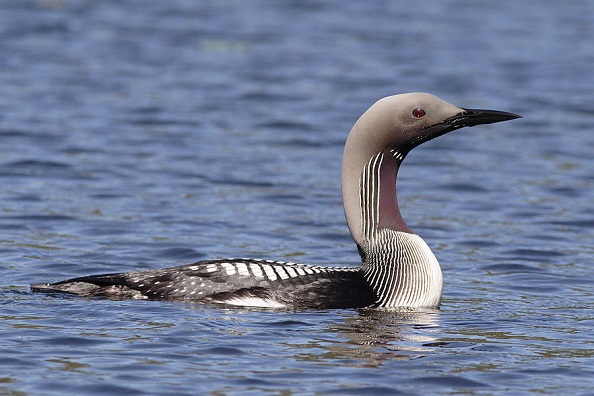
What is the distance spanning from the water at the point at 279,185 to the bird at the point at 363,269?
0.12 m

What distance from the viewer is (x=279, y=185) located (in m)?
10.6

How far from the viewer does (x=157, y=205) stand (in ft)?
32.2

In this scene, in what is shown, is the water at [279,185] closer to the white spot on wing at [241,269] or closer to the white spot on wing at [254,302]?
the white spot on wing at [254,302]

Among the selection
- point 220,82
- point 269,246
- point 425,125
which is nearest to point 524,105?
point 220,82

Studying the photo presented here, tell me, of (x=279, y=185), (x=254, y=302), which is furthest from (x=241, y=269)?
(x=279, y=185)

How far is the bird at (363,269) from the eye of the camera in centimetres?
672

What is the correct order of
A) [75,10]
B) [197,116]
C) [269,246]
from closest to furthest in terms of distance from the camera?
[269,246], [197,116], [75,10]

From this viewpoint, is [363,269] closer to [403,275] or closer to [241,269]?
[403,275]

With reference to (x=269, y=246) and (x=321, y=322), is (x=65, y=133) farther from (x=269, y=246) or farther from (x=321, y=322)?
(x=321, y=322)

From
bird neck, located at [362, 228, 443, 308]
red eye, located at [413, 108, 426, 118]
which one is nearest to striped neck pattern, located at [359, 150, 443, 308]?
bird neck, located at [362, 228, 443, 308]

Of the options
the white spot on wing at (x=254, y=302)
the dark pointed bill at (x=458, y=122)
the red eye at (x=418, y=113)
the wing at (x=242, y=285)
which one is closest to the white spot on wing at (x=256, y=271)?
the wing at (x=242, y=285)

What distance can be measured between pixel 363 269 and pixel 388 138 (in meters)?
0.71

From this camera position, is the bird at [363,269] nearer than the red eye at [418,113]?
Yes

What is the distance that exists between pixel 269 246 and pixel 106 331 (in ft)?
8.46
